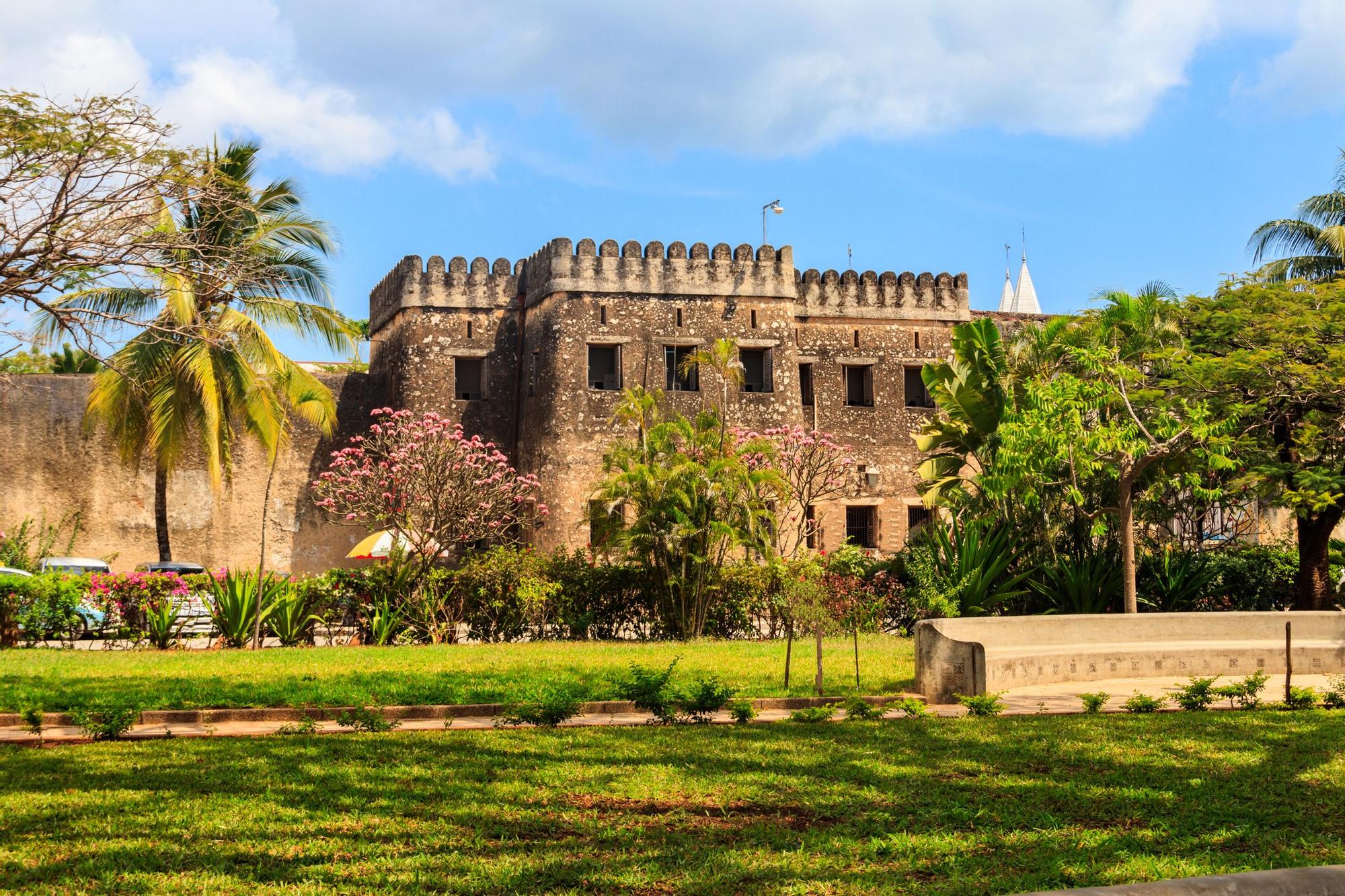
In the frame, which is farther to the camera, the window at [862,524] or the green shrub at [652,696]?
the window at [862,524]

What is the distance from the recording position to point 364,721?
26.6 ft

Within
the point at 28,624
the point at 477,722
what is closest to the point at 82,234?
the point at 477,722

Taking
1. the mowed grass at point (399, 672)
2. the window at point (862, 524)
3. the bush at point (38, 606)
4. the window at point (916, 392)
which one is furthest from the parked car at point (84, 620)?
the window at point (916, 392)

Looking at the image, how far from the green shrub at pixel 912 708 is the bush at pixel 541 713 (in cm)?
238

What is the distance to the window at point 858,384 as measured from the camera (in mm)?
26531

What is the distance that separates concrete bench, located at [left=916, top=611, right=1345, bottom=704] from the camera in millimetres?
11000

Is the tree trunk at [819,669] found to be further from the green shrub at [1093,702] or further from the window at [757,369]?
the window at [757,369]

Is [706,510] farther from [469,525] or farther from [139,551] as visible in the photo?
[139,551]

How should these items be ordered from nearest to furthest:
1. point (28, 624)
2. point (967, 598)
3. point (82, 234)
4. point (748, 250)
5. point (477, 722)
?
point (82, 234) → point (477, 722) → point (28, 624) → point (967, 598) → point (748, 250)

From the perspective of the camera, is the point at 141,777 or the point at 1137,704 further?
the point at 1137,704

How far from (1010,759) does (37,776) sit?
530 cm

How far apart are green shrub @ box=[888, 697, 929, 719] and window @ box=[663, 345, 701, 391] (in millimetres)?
15885

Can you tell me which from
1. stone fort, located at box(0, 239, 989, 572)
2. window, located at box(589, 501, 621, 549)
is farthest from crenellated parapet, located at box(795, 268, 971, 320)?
window, located at box(589, 501, 621, 549)

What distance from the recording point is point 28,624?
14062mm
